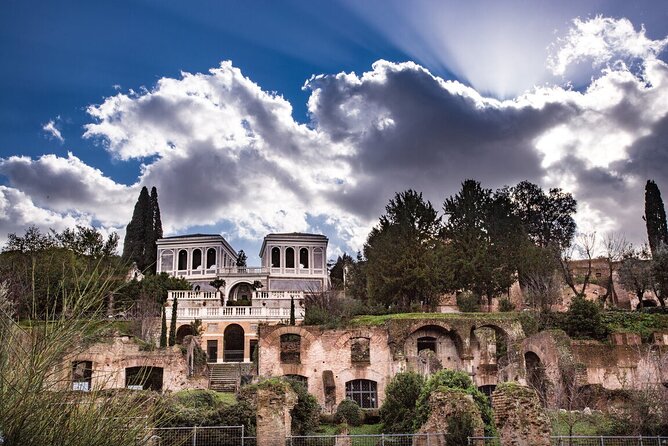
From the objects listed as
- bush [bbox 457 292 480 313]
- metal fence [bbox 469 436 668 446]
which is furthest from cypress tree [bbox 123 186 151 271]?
metal fence [bbox 469 436 668 446]

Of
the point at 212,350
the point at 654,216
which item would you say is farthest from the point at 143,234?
the point at 654,216

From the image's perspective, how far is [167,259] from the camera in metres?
57.1

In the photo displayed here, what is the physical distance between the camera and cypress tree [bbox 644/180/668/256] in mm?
50250

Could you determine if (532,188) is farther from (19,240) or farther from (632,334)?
(19,240)

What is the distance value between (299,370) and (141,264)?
104 ft

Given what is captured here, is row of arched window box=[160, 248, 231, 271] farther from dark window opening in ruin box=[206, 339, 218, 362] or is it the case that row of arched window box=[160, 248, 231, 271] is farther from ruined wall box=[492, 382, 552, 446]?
ruined wall box=[492, 382, 552, 446]

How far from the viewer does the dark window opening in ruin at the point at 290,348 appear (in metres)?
31.7

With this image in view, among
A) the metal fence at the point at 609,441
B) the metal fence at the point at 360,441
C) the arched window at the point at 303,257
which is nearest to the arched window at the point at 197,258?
the arched window at the point at 303,257

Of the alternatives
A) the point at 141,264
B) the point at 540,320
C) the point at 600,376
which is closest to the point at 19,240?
the point at 141,264

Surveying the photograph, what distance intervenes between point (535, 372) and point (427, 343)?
570 centimetres

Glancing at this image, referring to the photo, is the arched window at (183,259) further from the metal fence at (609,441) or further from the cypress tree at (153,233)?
the metal fence at (609,441)

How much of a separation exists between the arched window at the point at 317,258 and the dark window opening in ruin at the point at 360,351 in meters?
25.4

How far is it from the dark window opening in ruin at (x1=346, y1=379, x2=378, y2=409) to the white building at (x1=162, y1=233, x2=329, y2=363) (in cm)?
973

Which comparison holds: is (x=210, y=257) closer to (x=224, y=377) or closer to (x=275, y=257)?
(x=275, y=257)
